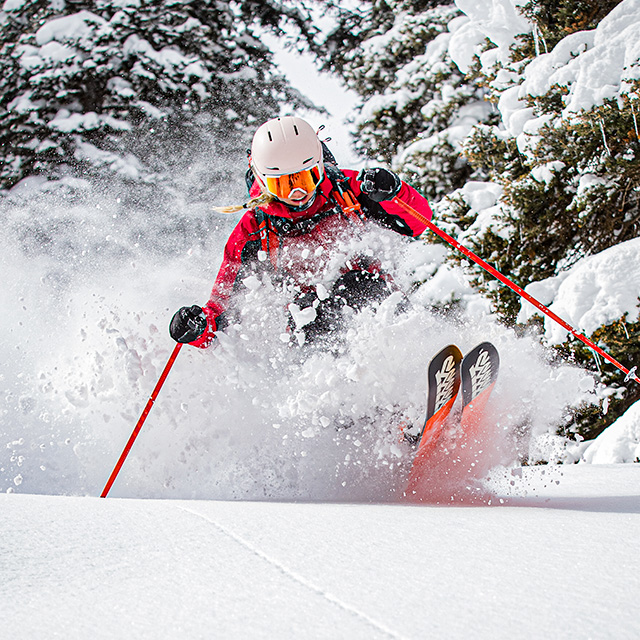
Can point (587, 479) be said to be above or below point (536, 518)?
below

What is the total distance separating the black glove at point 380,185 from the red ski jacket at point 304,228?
0.32ft

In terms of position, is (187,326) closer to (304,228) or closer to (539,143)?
(304,228)

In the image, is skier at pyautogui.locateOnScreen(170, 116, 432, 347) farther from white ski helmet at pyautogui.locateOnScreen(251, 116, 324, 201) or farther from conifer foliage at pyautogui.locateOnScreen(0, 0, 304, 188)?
conifer foliage at pyautogui.locateOnScreen(0, 0, 304, 188)

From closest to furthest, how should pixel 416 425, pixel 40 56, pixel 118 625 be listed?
pixel 118 625 < pixel 416 425 < pixel 40 56

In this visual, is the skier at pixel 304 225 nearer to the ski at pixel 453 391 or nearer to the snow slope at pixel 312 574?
the ski at pixel 453 391

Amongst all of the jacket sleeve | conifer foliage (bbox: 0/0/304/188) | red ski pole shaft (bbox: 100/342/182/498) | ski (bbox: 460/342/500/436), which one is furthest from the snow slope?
conifer foliage (bbox: 0/0/304/188)

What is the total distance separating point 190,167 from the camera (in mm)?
10789

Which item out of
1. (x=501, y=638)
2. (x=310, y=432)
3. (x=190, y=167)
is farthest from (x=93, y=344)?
(x=190, y=167)

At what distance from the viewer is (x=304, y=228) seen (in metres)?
3.89

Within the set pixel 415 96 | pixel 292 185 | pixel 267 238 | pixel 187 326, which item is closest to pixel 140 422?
pixel 187 326

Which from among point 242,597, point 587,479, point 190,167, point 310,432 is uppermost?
point 190,167

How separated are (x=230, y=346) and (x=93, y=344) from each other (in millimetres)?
1217

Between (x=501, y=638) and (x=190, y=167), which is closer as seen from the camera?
(x=501, y=638)

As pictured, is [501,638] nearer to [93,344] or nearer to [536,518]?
[536,518]
